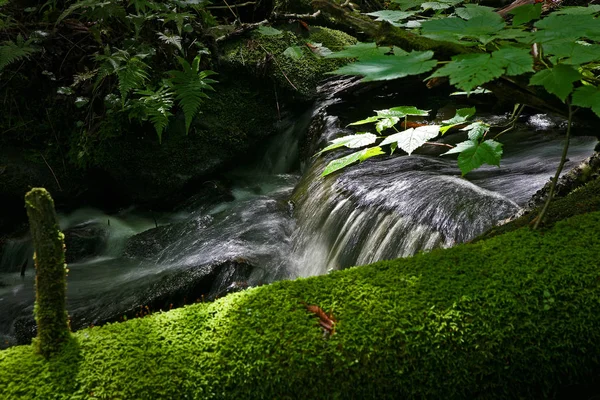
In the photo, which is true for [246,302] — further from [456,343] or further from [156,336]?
[456,343]

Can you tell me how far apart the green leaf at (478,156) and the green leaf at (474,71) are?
2.03 ft

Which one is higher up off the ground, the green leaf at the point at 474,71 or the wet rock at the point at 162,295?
the green leaf at the point at 474,71

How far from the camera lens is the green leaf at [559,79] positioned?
1.46 metres

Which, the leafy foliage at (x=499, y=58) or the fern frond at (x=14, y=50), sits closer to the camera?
the leafy foliage at (x=499, y=58)

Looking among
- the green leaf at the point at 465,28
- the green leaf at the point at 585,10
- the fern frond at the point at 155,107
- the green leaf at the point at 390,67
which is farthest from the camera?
the fern frond at the point at 155,107

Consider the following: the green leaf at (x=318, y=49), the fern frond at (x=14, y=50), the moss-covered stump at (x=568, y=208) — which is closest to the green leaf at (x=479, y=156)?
the moss-covered stump at (x=568, y=208)

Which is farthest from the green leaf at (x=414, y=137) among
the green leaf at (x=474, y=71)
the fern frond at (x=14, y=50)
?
the fern frond at (x=14, y=50)

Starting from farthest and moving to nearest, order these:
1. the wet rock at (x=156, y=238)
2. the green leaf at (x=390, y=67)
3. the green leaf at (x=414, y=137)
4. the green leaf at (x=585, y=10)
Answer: the wet rock at (x=156, y=238) < the green leaf at (x=414, y=137) < the green leaf at (x=585, y=10) < the green leaf at (x=390, y=67)

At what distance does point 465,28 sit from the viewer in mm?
1582

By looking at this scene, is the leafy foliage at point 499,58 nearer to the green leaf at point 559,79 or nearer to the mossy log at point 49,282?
the green leaf at point 559,79

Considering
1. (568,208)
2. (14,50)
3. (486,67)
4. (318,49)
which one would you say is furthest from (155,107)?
(486,67)

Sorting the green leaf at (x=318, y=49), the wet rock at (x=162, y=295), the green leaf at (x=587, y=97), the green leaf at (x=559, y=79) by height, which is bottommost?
the wet rock at (x=162, y=295)

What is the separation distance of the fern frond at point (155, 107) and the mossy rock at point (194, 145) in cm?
50

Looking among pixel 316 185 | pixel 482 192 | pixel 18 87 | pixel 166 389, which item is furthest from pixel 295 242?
pixel 18 87
